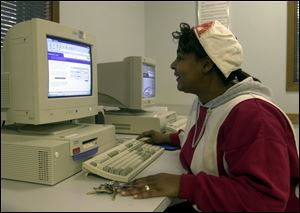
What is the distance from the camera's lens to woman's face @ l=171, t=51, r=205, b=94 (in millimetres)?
1053

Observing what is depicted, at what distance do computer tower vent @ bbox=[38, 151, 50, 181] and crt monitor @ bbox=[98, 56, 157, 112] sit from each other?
3.04 ft

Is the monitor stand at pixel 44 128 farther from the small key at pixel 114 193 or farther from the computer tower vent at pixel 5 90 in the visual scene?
the small key at pixel 114 193

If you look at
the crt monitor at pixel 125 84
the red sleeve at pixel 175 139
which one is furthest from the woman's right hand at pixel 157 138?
the crt monitor at pixel 125 84

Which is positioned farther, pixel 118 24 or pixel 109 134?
pixel 118 24

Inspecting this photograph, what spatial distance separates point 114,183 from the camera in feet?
2.92

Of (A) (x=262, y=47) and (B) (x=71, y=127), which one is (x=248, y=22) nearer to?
(A) (x=262, y=47)

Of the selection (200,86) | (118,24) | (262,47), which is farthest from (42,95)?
(262,47)

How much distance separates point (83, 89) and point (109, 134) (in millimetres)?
222

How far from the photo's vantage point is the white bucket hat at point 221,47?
3.15ft

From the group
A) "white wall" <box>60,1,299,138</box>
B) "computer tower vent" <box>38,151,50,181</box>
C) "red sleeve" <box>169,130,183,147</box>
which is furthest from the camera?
"white wall" <box>60,1,299,138</box>

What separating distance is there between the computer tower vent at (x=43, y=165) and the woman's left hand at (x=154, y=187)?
0.77 feet

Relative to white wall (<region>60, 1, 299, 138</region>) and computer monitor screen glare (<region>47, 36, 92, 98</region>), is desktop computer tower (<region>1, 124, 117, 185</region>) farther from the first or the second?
white wall (<region>60, 1, 299, 138</region>)

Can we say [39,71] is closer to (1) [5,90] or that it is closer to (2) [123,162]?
(1) [5,90]

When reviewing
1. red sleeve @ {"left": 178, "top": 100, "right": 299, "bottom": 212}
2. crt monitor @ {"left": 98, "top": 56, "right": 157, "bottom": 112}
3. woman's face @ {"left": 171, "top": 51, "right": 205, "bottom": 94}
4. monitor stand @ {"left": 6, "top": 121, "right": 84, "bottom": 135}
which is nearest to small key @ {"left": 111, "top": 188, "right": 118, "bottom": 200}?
red sleeve @ {"left": 178, "top": 100, "right": 299, "bottom": 212}
